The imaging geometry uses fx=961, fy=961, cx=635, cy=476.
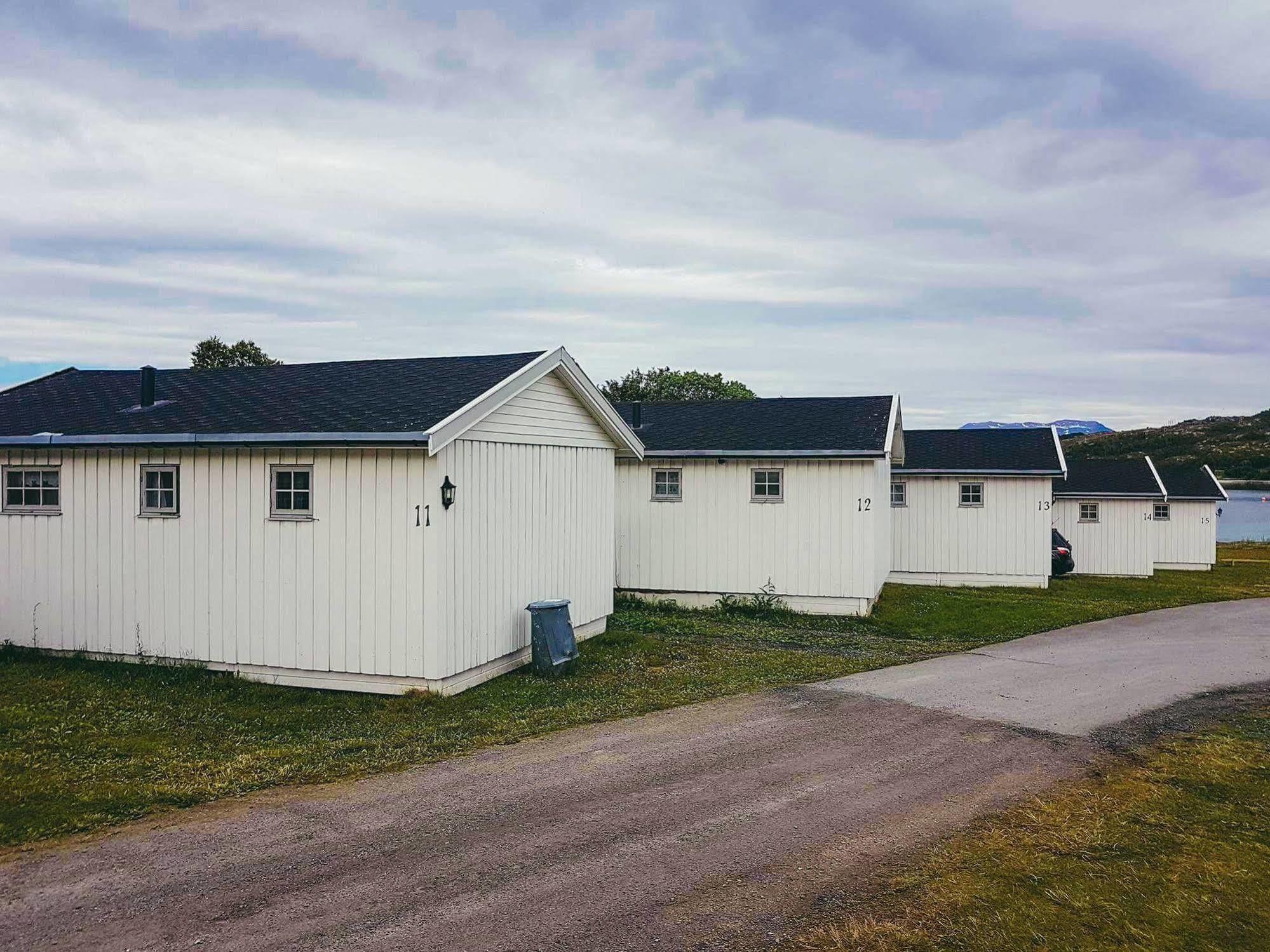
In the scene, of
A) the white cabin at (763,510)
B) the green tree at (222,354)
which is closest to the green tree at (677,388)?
the green tree at (222,354)

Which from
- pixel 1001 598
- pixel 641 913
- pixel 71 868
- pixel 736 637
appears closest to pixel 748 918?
pixel 641 913

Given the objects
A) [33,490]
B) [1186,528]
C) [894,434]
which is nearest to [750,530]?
[894,434]

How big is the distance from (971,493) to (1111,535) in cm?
655

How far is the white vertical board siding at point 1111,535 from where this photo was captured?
28000 millimetres

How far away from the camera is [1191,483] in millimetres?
31656

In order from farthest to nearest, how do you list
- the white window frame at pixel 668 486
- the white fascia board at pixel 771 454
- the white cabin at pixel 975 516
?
the white cabin at pixel 975 516 < the white window frame at pixel 668 486 < the white fascia board at pixel 771 454

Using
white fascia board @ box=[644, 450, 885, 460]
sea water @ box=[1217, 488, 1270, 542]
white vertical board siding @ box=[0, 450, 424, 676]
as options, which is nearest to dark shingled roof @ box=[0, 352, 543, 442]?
white vertical board siding @ box=[0, 450, 424, 676]

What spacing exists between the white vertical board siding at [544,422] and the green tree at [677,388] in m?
36.2

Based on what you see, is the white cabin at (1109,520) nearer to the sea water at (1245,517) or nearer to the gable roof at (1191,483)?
the gable roof at (1191,483)

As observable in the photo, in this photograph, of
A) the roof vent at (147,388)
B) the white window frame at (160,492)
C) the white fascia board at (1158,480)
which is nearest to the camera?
the white window frame at (160,492)

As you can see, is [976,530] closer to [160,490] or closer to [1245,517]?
[160,490]

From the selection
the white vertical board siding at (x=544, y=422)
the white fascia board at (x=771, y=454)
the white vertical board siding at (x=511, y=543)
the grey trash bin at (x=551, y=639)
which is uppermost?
the white vertical board siding at (x=544, y=422)

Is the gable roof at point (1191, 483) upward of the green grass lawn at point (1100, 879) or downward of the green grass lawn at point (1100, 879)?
upward

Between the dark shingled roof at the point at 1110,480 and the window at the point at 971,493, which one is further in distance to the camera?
the dark shingled roof at the point at 1110,480
